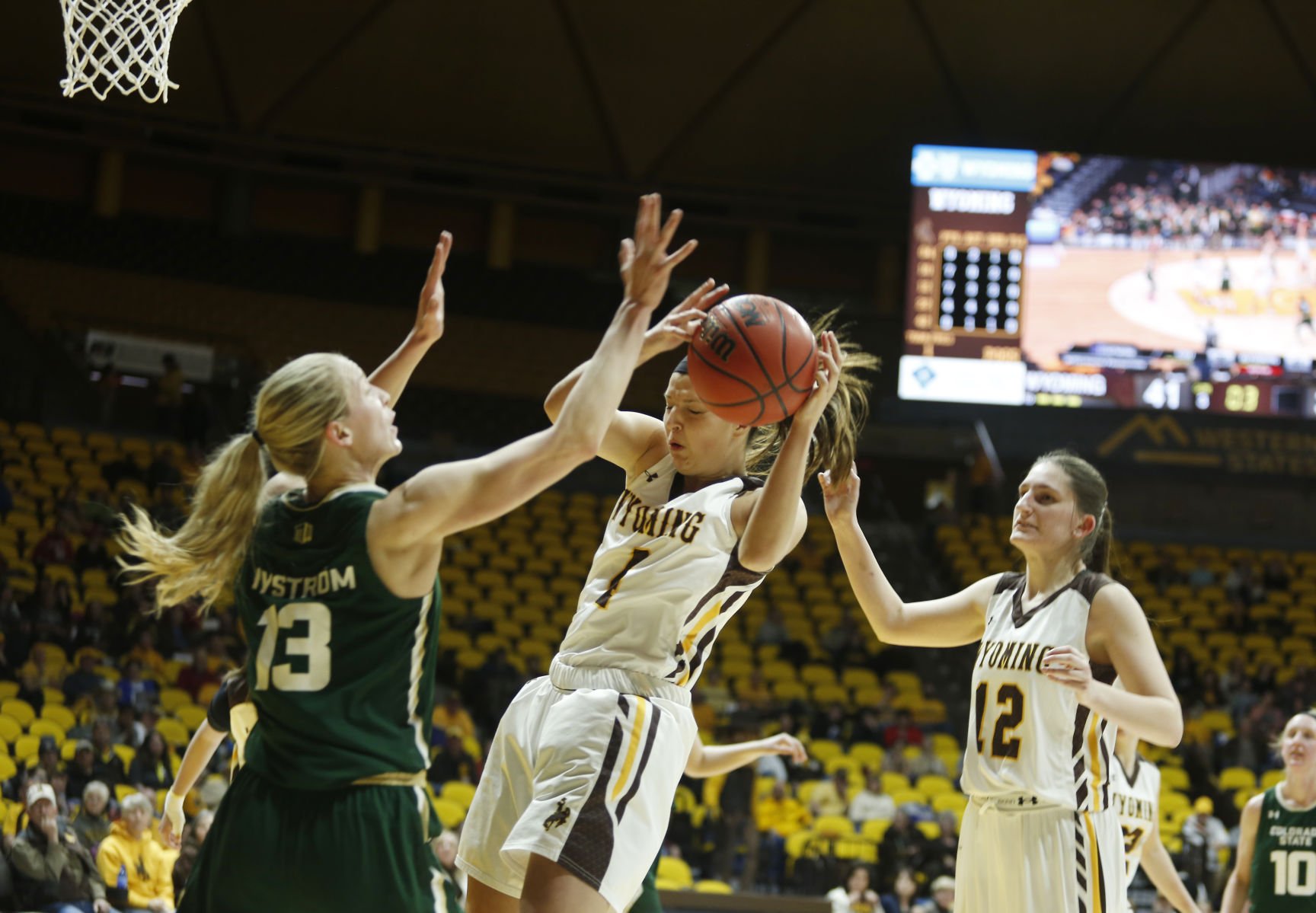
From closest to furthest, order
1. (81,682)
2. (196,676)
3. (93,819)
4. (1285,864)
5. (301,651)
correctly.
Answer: (301,651) → (1285,864) → (93,819) → (81,682) → (196,676)

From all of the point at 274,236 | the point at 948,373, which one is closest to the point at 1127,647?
the point at 948,373

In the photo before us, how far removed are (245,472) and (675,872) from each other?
7662mm

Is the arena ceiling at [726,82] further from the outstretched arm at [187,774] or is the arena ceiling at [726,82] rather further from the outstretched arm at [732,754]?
the outstretched arm at [187,774]

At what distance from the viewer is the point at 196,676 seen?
11781mm

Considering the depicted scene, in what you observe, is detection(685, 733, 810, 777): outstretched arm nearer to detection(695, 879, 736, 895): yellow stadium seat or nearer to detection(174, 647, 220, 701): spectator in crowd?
detection(695, 879, 736, 895): yellow stadium seat

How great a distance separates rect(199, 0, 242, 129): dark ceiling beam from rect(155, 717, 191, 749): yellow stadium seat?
8.61 meters

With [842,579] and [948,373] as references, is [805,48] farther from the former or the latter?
[842,579]

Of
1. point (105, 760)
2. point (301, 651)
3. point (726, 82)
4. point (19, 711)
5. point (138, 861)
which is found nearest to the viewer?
point (301, 651)

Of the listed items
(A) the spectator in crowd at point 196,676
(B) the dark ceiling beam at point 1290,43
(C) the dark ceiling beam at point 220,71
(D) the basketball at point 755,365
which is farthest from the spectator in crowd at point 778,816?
(B) the dark ceiling beam at point 1290,43

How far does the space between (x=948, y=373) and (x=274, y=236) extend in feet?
27.8

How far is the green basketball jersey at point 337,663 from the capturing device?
271 cm

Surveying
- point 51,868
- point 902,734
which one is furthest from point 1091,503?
point 902,734

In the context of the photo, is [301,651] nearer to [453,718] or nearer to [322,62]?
[453,718]

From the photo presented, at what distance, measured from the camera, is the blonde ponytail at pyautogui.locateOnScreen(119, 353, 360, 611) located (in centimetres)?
283
